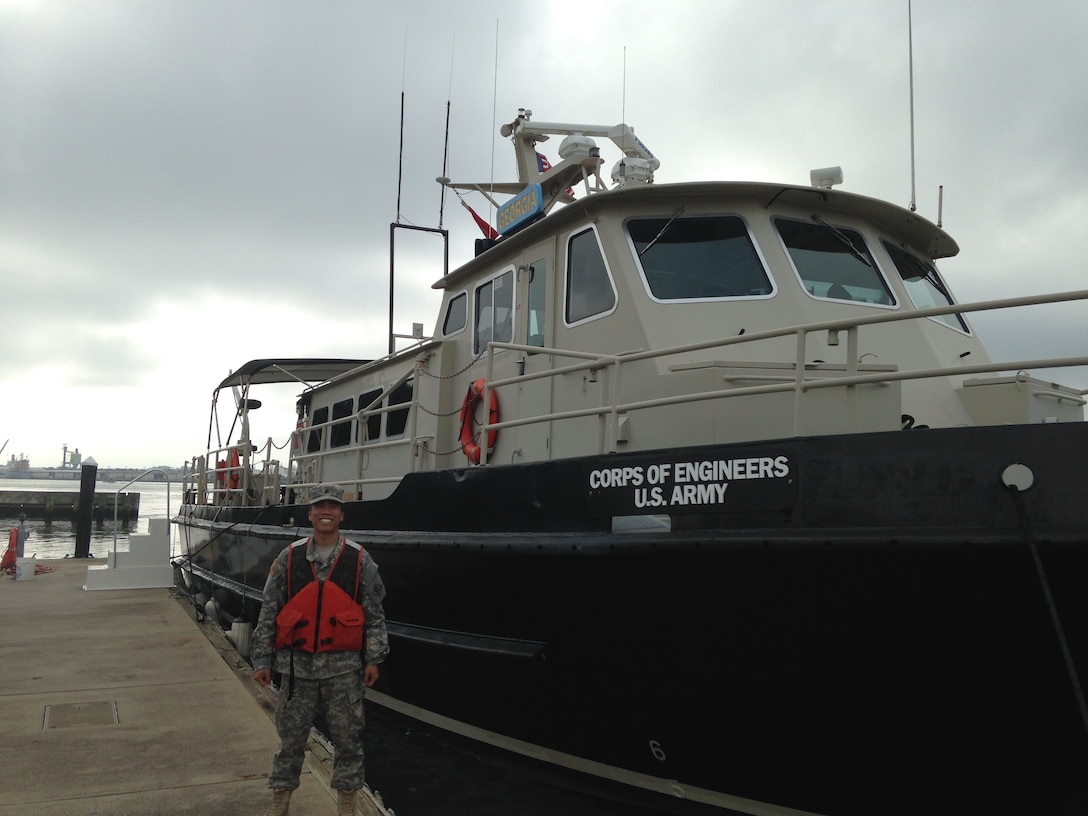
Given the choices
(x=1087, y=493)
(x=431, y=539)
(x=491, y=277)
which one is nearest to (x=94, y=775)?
(x=431, y=539)

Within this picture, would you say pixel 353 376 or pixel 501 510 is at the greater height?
pixel 353 376

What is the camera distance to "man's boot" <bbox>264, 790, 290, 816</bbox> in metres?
3.87

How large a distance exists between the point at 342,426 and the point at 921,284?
19.5 feet

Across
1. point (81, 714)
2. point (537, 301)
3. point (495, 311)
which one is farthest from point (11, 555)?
point (537, 301)

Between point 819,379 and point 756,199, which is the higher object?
point 756,199

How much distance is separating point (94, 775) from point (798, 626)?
3568 millimetres

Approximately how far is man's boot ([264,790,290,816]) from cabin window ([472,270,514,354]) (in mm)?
3457

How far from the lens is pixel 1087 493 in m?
3.28

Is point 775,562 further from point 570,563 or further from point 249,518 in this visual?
point 249,518

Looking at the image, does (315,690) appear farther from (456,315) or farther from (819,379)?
(456,315)

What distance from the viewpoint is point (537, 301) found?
20.6 ft

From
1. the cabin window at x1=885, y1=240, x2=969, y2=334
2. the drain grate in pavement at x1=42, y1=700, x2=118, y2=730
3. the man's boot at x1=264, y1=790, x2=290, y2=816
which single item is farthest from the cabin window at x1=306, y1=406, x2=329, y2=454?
the man's boot at x1=264, y1=790, x2=290, y2=816

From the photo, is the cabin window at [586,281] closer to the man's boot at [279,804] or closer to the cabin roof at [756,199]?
the cabin roof at [756,199]

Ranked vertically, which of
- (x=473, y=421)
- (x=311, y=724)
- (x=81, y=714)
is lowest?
(x=81, y=714)
